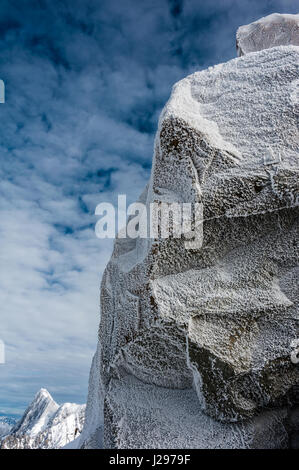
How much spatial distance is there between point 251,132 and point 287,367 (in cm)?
274

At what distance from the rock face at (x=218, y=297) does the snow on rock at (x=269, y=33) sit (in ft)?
9.45

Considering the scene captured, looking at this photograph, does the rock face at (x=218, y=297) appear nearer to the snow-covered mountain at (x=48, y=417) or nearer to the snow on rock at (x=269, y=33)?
the snow on rock at (x=269, y=33)

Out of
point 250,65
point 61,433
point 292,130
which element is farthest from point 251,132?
point 61,433

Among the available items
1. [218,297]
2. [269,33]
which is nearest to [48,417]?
[218,297]

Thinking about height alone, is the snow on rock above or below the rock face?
above

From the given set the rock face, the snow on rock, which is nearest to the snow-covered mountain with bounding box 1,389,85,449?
the rock face

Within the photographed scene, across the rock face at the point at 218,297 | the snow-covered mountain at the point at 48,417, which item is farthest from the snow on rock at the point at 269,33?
the snow-covered mountain at the point at 48,417

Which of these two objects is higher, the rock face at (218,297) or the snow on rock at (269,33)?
the snow on rock at (269,33)

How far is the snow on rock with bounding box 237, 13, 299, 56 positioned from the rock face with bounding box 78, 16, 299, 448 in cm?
288

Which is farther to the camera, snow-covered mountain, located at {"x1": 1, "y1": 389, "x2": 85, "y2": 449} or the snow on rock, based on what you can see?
snow-covered mountain, located at {"x1": 1, "y1": 389, "x2": 85, "y2": 449}

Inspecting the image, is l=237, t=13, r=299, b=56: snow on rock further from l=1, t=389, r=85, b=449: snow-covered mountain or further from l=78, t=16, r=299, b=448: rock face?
l=1, t=389, r=85, b=449: snow-covered mountain

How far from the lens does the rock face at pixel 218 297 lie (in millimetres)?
4039

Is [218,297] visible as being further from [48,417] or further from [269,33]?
[48,417]

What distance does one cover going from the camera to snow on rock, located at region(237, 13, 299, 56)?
733cm
